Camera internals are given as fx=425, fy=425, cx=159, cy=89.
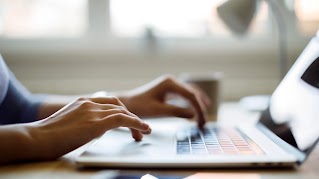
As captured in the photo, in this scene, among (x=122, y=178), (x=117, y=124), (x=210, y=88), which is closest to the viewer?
(x=122, y=178)

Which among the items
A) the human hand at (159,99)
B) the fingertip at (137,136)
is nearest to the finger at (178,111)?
the human hand at (159,99)

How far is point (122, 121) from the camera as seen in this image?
24.3 inches

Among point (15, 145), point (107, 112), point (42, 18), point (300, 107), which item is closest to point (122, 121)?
point (107, 112)

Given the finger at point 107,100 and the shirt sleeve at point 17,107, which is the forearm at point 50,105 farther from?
the finger at point 107,100

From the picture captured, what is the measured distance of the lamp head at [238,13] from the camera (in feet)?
3.75

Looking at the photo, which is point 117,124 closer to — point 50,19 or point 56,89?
point 56,89

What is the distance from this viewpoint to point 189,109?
0.95 metres

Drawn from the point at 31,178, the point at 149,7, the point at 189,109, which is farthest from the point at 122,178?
the point at 149,7

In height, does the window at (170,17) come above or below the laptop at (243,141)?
above

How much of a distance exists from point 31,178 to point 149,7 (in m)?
1.17

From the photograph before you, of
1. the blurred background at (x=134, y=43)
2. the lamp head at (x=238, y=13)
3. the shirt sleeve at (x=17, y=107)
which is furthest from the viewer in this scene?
the blurred background at (x=134, y=43)

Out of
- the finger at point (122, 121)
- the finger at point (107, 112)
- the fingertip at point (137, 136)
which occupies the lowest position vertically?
the fingertip at point (137, 136)

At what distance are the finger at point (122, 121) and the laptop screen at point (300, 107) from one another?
0.73 ft

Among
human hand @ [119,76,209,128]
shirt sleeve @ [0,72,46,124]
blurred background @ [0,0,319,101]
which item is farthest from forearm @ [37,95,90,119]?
blurred background @ [0,0,319,101]
